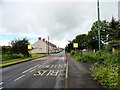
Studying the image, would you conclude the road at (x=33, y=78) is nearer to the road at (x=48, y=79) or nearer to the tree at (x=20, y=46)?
the road at (x=48, y=79)

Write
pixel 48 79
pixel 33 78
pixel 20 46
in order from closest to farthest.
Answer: pixel 48 79
pixel 33 78
pixel 20 46

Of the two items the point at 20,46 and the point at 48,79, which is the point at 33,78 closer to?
the point at 48,79

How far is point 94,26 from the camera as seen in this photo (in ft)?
238

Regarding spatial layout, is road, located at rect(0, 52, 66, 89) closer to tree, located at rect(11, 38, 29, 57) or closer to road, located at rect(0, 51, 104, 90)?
road, located at rect(0, 51, 104, 90)

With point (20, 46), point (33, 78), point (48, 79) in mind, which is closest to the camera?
point (48, 79)

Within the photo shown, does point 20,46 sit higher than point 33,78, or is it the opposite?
point 20,46

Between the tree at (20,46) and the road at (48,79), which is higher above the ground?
the tree at (20,46)

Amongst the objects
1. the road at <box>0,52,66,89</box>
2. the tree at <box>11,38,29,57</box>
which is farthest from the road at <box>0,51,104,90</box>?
the tree at <box>11,38,29,57</box>

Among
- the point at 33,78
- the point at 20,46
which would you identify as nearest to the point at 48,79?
the point at 33,78

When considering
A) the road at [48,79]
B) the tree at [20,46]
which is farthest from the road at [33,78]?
the tree at [20,46]

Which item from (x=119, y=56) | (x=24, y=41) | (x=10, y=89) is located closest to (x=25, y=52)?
(x=24, y=41)

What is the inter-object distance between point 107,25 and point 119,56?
187 feet

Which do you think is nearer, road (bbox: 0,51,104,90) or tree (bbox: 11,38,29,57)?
road (bbox: 0,51,104,90)

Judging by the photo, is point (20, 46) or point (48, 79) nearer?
point (48, 79)
